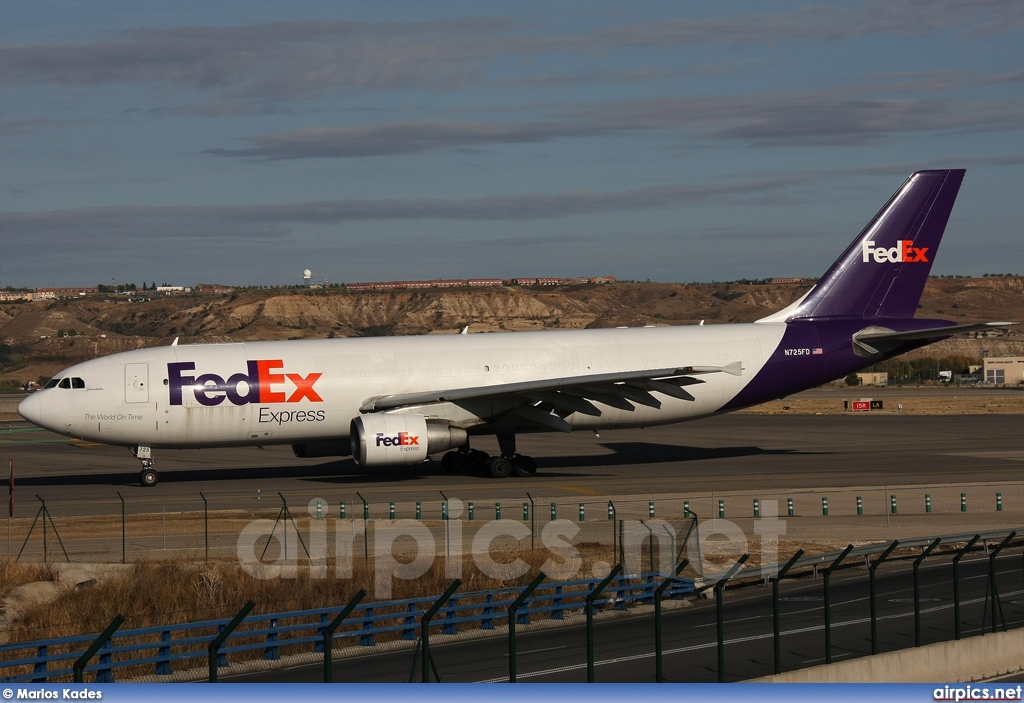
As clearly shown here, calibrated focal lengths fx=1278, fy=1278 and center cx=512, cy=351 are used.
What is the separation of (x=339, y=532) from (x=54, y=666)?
11.5m

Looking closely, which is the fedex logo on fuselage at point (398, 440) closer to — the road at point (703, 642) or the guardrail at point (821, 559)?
the guardrail at point (821, 559)

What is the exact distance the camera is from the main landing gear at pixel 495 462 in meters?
41.7

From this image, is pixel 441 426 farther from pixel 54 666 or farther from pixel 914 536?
pixel 54 666

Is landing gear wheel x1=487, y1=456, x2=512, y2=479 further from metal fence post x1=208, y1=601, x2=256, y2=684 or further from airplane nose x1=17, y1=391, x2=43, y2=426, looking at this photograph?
metal fence post x1=208, y1=601, x2=256, y2=684

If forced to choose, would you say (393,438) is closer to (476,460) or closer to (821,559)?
(476,460)

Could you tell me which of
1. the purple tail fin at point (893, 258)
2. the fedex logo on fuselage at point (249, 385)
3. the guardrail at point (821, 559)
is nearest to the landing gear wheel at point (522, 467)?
the fedex logo on fuselage at point (249, 385)

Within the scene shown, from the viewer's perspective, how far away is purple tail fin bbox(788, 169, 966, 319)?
4578 centimetres

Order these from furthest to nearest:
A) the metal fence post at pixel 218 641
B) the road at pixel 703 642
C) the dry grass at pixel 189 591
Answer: the dry grass at pixel 189 591 < the road at pixel 703 642 < the metal fence post at pixel 218 641

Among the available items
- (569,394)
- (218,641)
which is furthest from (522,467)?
(218,641)

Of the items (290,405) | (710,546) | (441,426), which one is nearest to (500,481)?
(441,426)

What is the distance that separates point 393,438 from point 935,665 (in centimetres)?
2283

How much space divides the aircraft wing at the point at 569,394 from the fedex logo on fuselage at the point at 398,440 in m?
1.75

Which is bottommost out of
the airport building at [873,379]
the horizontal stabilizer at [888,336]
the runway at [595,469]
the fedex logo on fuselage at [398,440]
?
the airport building at [873,379]

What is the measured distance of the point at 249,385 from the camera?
39.4 meters
